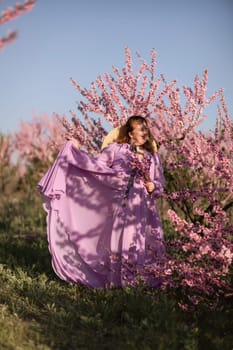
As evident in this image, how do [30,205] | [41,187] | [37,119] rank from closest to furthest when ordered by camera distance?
[41,187]
[30,205]
[37,119]

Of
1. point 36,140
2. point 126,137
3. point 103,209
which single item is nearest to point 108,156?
point 126,137

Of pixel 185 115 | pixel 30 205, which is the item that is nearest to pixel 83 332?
pixel 185 115

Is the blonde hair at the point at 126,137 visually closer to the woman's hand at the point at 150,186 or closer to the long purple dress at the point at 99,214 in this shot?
the long purple dress at the point at 99,214

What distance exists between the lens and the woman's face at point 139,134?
5.54 meters

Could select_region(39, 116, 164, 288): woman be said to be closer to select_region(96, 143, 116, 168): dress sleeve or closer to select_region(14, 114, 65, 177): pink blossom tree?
Result: select_region(96, 143, 116, 168): dress sleeve

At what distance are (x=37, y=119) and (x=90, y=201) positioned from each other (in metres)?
12.7

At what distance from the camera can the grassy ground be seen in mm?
3846

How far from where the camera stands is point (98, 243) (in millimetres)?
5590

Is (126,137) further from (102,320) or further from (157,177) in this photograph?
(102,320)

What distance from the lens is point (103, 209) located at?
563cm

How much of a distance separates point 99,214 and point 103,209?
0.07m

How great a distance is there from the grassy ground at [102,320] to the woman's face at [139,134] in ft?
5.28

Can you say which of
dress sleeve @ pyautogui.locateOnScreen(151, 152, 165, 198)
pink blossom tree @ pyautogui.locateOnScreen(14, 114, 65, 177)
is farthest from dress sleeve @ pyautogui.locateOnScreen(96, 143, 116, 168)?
pink blossom tree @ pyautogui.locateOnScreen(14, 114, 65, 177)

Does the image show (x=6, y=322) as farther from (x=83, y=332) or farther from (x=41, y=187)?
(x=41, y=187)
